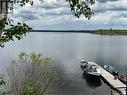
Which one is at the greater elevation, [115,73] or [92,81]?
[115,73]

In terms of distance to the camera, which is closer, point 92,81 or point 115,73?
point 92,81

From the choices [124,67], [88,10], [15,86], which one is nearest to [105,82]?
[124,67]

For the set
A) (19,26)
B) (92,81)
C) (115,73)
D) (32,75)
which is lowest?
(92,81)

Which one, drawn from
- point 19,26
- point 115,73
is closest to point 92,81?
point 115,73

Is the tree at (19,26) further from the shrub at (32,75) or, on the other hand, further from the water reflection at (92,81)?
the water reflection at (92,81)

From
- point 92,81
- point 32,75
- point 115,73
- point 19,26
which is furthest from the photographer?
point 115,73

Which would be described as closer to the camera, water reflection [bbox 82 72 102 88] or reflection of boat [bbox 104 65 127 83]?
reflection of boat [bbox 104 65 127 83]

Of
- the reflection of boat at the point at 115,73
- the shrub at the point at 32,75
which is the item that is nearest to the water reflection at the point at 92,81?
the reflection of boat at the point at 115,73

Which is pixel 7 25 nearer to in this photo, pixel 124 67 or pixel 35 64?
pixel 35 64

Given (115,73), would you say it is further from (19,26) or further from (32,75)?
(19,26)

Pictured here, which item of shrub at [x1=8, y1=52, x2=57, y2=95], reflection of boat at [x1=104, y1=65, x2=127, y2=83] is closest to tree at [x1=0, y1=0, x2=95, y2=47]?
shrub at [x1=8, y1=52, x2=57, y2=95]

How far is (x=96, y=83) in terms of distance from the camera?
2744 inches

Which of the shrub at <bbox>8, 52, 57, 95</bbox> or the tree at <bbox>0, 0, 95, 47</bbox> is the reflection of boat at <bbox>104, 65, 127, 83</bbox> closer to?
the shrub at <bbox>8, 52, 57, 95</bbox>

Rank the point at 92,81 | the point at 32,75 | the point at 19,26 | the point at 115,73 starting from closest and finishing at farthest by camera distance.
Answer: the point at 19,26 < the point at 32,75 < the point at 92,81 < the point at 115,73
